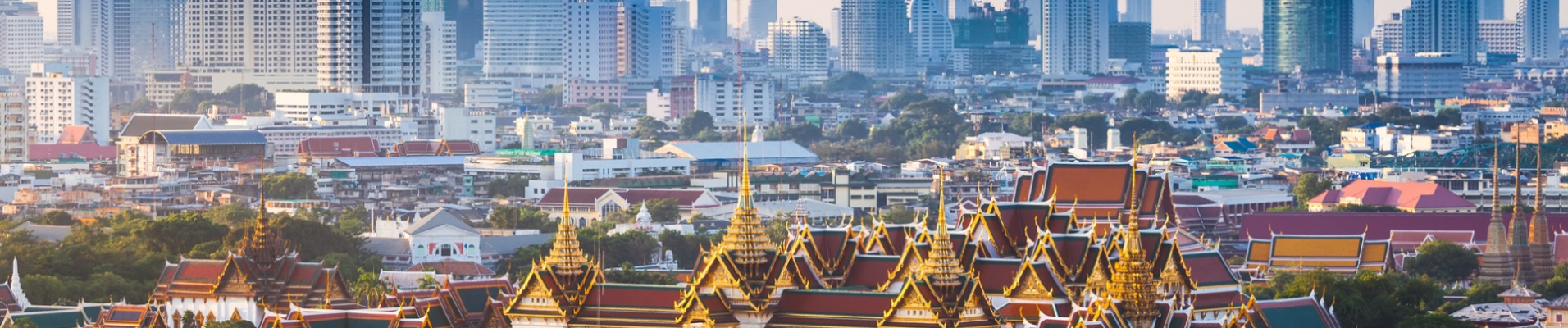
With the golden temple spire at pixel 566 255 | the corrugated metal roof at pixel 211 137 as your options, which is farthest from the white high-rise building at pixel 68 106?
the golden temple spire at pixel 566 255

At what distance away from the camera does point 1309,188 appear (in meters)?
112

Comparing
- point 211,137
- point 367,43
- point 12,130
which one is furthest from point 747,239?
point 367,43

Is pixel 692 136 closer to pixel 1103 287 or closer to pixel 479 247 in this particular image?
pixel 479 247

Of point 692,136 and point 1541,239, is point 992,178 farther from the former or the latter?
point 692,136

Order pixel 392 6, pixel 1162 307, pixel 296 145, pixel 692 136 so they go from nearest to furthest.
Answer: pixel 1162 307 → pixel 296 145 → pixel 392 6 → pixel 692 136

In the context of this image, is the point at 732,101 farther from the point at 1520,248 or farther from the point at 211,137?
the point at 1520,248

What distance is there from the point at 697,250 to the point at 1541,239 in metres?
17.5

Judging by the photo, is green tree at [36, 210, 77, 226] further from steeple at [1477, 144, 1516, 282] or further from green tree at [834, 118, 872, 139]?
green tree at [834, 118, 872, 139]

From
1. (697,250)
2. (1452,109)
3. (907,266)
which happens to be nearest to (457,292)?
(907,266)

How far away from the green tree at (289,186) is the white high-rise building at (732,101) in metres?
74.3

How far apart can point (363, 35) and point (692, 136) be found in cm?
1866

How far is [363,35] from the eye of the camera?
165 metres

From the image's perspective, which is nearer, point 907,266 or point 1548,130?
point 907,266

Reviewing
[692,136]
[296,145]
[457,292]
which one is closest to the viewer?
[457,292]
